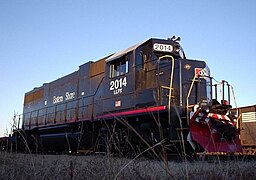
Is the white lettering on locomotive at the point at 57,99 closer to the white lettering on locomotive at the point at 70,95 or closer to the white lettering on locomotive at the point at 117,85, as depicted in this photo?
the white lettering on locomotive at the point at 70,95

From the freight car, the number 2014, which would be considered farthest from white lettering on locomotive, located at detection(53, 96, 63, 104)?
the number 2014

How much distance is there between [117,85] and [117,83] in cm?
7

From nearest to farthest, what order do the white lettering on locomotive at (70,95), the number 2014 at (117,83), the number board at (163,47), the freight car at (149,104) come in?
the freight car at (149,104) → the number board at (163,47) → the number 2014 at (117,83) → the white lettering on locomotive at (70,95)

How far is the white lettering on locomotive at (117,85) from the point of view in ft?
31.5

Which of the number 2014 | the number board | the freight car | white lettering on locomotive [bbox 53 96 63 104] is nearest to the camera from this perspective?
the freight car

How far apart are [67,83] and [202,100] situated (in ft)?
25.3

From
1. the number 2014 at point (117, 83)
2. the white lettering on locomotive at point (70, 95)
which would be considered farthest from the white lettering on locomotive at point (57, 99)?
the number 2014 at point (117, 83)

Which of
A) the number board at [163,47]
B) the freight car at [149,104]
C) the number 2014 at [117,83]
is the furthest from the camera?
the number 2014 at [117,83]

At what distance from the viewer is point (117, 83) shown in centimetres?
991

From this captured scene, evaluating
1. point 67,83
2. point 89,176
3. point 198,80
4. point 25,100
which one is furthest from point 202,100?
point 25,100

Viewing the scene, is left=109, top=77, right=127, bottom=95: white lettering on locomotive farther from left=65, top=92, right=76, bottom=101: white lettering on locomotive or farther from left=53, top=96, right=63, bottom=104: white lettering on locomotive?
left=53, top=96, right=63, bottom=104: white lettering on locomotive

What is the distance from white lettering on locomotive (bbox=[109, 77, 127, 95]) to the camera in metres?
9.61

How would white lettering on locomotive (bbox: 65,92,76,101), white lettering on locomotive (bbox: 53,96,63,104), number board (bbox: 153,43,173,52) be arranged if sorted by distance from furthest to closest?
white lettering on locomotive (bbox: 53,96,63,104)
white lettering on locomotive (bbox: 65,92,76,101)
number board (bbox: 153,43,173,52)

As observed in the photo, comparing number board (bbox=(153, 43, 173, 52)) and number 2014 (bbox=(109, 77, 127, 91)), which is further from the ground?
number board (bbox=(153, 43, 173, 52))
